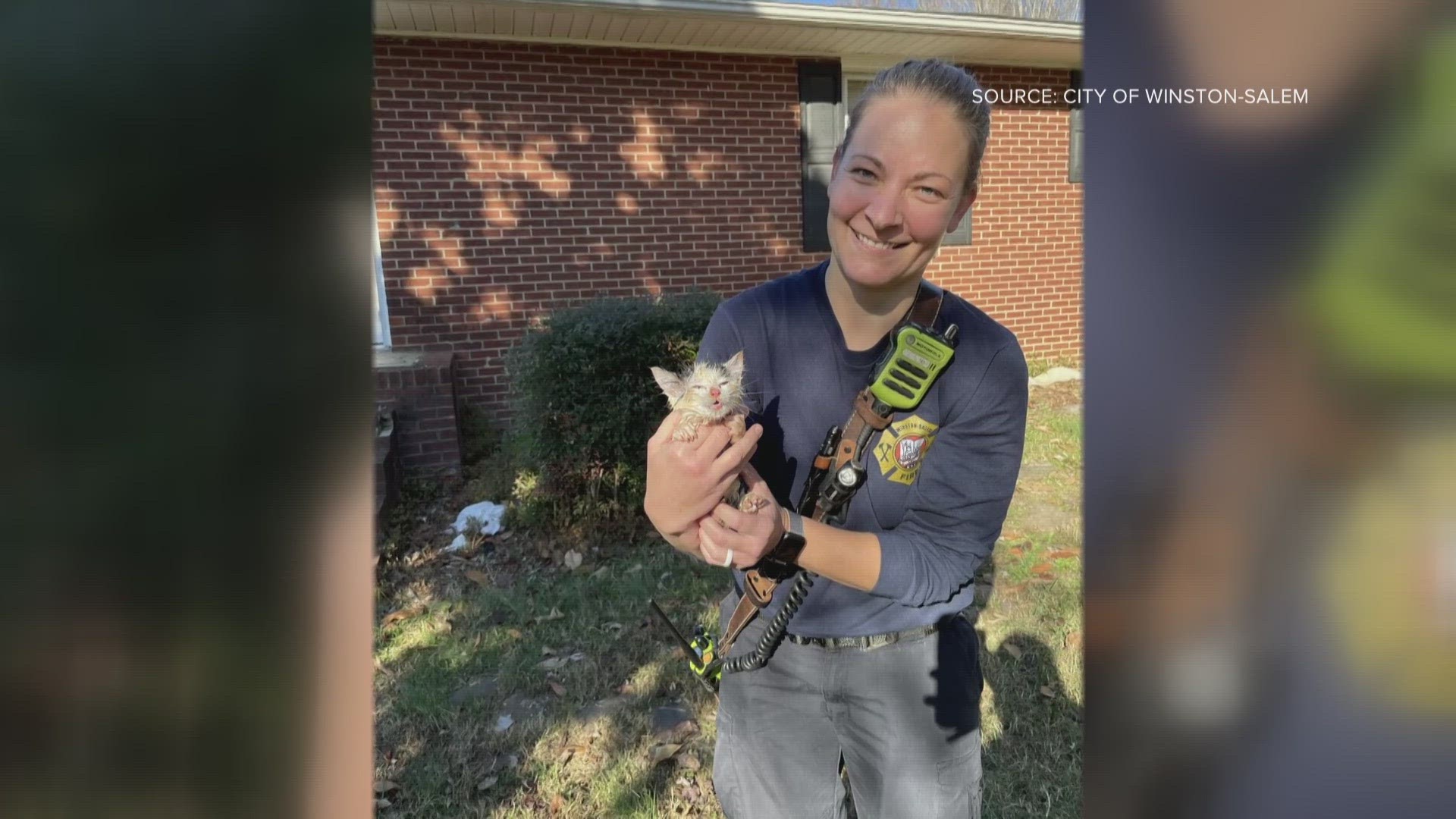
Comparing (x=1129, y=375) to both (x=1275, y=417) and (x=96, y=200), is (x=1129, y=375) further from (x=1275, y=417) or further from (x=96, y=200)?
(x=96, y=200)

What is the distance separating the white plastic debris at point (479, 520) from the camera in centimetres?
550

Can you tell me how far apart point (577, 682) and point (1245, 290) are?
3.77 metres

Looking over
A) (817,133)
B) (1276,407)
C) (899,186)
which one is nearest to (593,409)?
(899,186)

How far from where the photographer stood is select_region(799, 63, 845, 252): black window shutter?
780 centimetres

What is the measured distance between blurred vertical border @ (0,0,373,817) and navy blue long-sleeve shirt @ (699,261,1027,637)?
139 centimetres

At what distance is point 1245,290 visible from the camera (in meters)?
0.53

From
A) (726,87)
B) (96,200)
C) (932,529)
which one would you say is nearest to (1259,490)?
(96,200)

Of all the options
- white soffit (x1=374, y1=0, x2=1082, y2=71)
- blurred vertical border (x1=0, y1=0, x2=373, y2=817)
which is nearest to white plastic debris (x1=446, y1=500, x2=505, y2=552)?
white soffit (x1=374, y1=0, x2=1082, y2=71)

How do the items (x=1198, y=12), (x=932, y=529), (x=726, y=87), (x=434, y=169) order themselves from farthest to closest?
(x=726, y=87) → (x=434, y=169) → (x=932, y=529) → (x=1198, y=12)

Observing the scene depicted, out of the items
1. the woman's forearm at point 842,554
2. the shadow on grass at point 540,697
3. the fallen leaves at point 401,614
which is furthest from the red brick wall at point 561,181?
the woman's forearm at point 842,554

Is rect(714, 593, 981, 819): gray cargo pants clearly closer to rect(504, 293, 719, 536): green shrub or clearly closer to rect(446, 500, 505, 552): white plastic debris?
rect(504, 293, 719, 536): green shrub

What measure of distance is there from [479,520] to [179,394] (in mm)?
5487

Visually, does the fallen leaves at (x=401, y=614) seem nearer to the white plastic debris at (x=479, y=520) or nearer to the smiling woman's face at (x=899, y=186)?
the white plastic debris at (x=479, y=520)

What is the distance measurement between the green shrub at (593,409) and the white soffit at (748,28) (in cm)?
259
